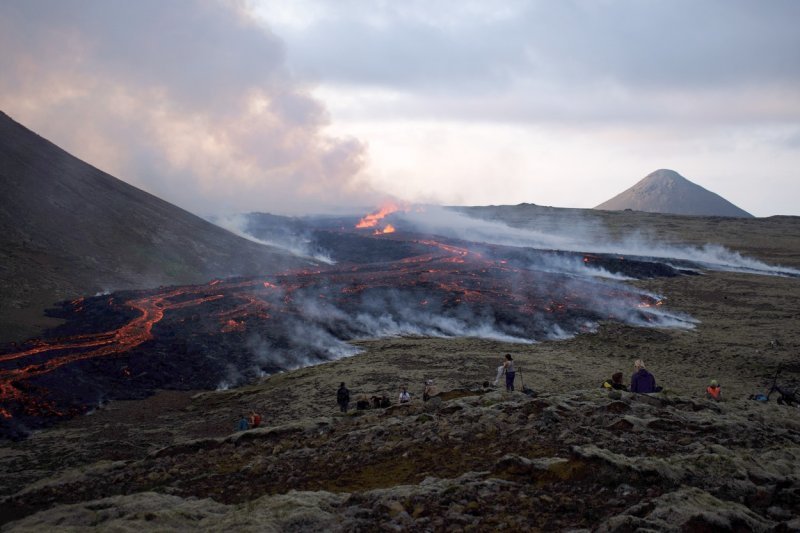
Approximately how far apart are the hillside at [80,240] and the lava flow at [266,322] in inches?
272

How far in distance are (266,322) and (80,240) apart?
33155mm

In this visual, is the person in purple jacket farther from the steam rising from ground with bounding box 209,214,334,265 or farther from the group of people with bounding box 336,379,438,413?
the steam rising from ground with bounding box 209,214,334,265

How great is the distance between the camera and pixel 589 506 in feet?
28.6

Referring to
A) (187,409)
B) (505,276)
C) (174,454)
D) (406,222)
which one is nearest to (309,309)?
(187,409)

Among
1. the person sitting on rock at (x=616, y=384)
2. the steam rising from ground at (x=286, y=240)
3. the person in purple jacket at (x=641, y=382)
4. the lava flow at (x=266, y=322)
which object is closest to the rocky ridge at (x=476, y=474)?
the person in purple jacket at (x=641, y=382)

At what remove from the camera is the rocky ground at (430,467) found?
28.6 feet

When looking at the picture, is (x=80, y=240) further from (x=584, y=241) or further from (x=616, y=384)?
(x=584, y=241)

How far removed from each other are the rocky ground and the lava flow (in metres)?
4.77

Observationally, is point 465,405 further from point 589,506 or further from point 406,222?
point 406,222

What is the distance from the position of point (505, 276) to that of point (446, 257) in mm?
15453

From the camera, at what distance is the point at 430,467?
39.0 feet

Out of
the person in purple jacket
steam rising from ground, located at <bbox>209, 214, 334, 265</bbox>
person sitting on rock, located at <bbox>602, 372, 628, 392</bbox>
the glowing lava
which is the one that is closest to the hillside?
steam rising from ground, located at <bbox>209, 214, 334, 265</bbox>

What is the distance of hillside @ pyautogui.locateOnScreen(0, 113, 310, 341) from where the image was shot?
47344mm

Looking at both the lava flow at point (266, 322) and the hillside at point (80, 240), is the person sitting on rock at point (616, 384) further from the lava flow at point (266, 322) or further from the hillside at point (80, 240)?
the hillside at point (80, 240)
